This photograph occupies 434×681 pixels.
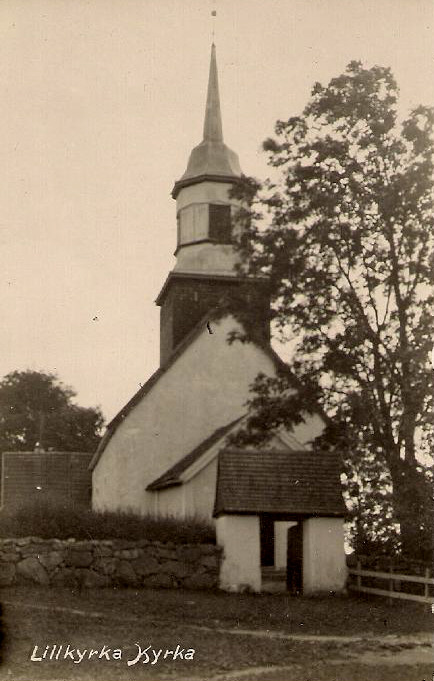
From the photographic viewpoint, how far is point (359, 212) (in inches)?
781

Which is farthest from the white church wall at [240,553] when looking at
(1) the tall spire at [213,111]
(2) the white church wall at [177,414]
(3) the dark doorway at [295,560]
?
(1) the tall spire at [213,111]

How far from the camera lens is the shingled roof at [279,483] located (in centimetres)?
1953

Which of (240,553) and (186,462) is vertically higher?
(186,462)

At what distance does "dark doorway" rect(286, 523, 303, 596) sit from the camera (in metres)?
20.0

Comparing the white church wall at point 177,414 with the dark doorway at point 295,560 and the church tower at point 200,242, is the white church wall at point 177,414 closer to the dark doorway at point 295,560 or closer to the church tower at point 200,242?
the church tower at point 200,242

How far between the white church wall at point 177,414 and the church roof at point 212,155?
548cm

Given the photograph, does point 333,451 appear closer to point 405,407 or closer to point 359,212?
point 405,407

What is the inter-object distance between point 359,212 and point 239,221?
330cm

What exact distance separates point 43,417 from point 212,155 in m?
29.6

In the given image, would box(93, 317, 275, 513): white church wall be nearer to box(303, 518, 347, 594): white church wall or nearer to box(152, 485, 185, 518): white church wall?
box(152, 485, 185, 518): white church wall

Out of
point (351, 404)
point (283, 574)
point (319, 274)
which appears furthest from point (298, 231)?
point (283, 574)

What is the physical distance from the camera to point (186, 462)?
25.7 meters

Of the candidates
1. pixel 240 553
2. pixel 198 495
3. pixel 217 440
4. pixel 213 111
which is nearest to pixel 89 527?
pixel 240 553

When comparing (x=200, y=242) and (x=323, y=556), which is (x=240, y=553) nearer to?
(x=323, y=556)
